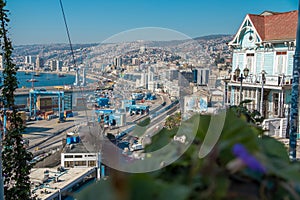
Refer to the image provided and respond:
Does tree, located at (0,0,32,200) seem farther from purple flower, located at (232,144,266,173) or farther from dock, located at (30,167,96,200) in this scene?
dock, located at (30,167,96,200)

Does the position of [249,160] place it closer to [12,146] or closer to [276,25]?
[12,146]

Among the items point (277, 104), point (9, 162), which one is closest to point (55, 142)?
point (277, 104)

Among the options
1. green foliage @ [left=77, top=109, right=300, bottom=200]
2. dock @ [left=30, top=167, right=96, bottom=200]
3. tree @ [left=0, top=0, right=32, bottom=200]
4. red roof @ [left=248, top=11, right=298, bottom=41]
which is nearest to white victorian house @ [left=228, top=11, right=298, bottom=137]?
red roof @ [left=248, top=11, right=298, bottom=41]

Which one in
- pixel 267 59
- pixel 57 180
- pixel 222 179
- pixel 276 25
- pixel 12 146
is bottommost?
pixel 57 180

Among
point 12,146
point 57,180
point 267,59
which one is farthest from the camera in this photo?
point 57,180

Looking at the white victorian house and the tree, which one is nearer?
the tree

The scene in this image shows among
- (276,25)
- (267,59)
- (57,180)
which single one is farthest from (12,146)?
(57,180)

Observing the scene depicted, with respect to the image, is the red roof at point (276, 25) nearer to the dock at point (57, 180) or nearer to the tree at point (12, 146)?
the dock at point (57, 180)
